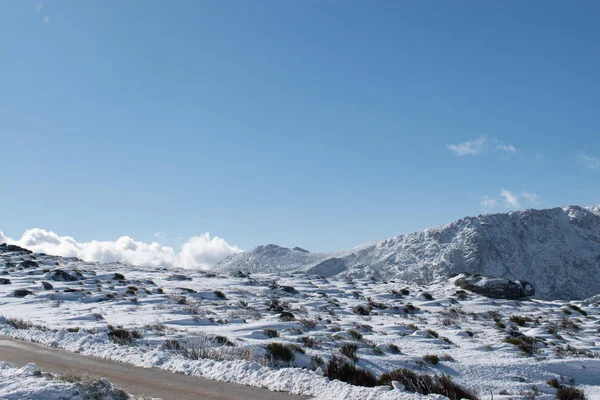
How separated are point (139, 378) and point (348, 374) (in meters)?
4.58

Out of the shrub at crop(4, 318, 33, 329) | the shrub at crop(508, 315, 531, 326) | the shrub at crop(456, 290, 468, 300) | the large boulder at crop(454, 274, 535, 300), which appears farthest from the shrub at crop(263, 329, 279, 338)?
the large boulder at crop(454, 274, 535, 300)

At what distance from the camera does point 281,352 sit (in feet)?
38.2

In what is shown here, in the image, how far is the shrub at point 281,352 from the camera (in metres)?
11.4

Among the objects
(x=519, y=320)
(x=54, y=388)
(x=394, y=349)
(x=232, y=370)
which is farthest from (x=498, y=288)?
(x=54, y=388)

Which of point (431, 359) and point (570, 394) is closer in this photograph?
point (570, 394)

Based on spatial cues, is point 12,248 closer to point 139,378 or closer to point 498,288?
point 498,288

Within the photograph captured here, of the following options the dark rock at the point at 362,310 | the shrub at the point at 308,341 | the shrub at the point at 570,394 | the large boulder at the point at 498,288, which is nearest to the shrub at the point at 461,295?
the large boulder at the point at 498,288

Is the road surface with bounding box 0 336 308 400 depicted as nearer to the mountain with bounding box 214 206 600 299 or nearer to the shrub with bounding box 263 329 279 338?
the shrub with bounding box 263 329 279 338

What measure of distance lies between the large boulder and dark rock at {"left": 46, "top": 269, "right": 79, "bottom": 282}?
104ft

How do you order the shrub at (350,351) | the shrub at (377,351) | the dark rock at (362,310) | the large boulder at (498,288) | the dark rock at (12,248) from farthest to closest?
the dark rock at (12,248), the large boulder at (498,288), the dark rock at (362,310), the shrub at (377,351), the shrub at (350,351)

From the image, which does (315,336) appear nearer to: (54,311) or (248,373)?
(248,373)

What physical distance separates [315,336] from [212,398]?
26.9ft

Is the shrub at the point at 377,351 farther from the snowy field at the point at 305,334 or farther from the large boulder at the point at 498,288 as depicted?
the large boulder at the point at 498,288

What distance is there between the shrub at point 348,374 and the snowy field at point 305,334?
0.16 m
